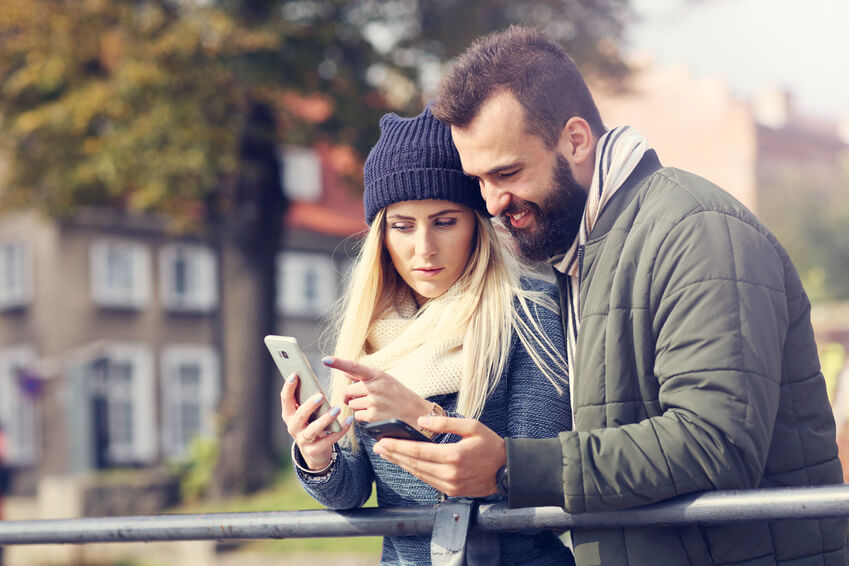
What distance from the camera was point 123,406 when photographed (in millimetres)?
24750

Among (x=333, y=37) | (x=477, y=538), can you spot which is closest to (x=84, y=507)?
(x=333, y=37)

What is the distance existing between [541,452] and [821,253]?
29819mm

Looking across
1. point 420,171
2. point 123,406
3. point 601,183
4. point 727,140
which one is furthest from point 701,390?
point 727,140

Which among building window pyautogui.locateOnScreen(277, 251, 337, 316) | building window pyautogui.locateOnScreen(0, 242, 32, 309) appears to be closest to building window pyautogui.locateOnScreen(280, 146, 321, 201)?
building window pyautogui.locateOnScreen(277, 251, 337, 316)

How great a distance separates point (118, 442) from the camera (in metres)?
24.4

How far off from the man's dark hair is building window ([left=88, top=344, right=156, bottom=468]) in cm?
2242

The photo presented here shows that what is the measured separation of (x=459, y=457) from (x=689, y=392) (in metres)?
0.43

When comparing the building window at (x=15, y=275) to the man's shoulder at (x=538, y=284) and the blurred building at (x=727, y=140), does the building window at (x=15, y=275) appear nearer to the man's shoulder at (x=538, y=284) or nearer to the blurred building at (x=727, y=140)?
the blurred building at (x=727, y=140)

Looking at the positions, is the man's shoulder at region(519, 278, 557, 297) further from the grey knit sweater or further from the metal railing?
the metal railing

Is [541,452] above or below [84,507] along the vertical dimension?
above

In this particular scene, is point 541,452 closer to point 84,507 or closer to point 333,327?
point 333,327

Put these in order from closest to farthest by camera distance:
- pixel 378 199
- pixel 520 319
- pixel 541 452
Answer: pixel 541 452, pixel 520 319, pixel 378 199

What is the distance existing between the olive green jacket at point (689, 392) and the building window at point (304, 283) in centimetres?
2658

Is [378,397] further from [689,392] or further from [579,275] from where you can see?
[689,392]
